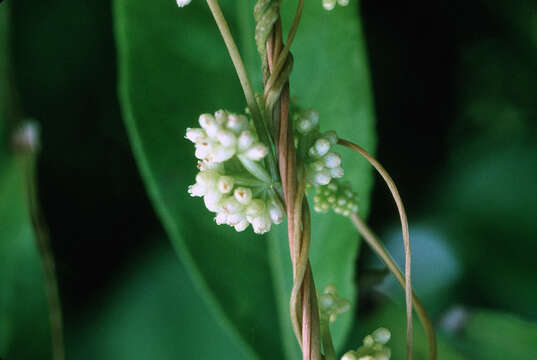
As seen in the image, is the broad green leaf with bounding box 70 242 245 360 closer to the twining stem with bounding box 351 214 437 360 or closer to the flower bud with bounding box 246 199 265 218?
the twining stem with bounding box 351 214 437 360

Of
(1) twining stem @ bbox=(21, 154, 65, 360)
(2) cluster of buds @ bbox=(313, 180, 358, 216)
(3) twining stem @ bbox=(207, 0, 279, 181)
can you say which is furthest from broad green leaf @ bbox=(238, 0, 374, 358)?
(1) twining stem @ bbox=(21, 154, 65, 360)

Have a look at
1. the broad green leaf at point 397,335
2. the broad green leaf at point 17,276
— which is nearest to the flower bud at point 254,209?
the broad green leaf at point 397,335

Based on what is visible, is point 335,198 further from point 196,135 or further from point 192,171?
point 192,171

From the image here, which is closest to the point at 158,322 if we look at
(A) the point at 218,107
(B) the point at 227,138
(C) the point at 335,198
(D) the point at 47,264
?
(D) the point at 47,264

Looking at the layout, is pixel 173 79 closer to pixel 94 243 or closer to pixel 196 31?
pixel 196 31

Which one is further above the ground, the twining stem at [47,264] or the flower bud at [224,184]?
the flower bud at [224,184]

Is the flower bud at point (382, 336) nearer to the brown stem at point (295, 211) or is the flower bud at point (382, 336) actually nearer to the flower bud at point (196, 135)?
the brown stem at point (295, 211)
